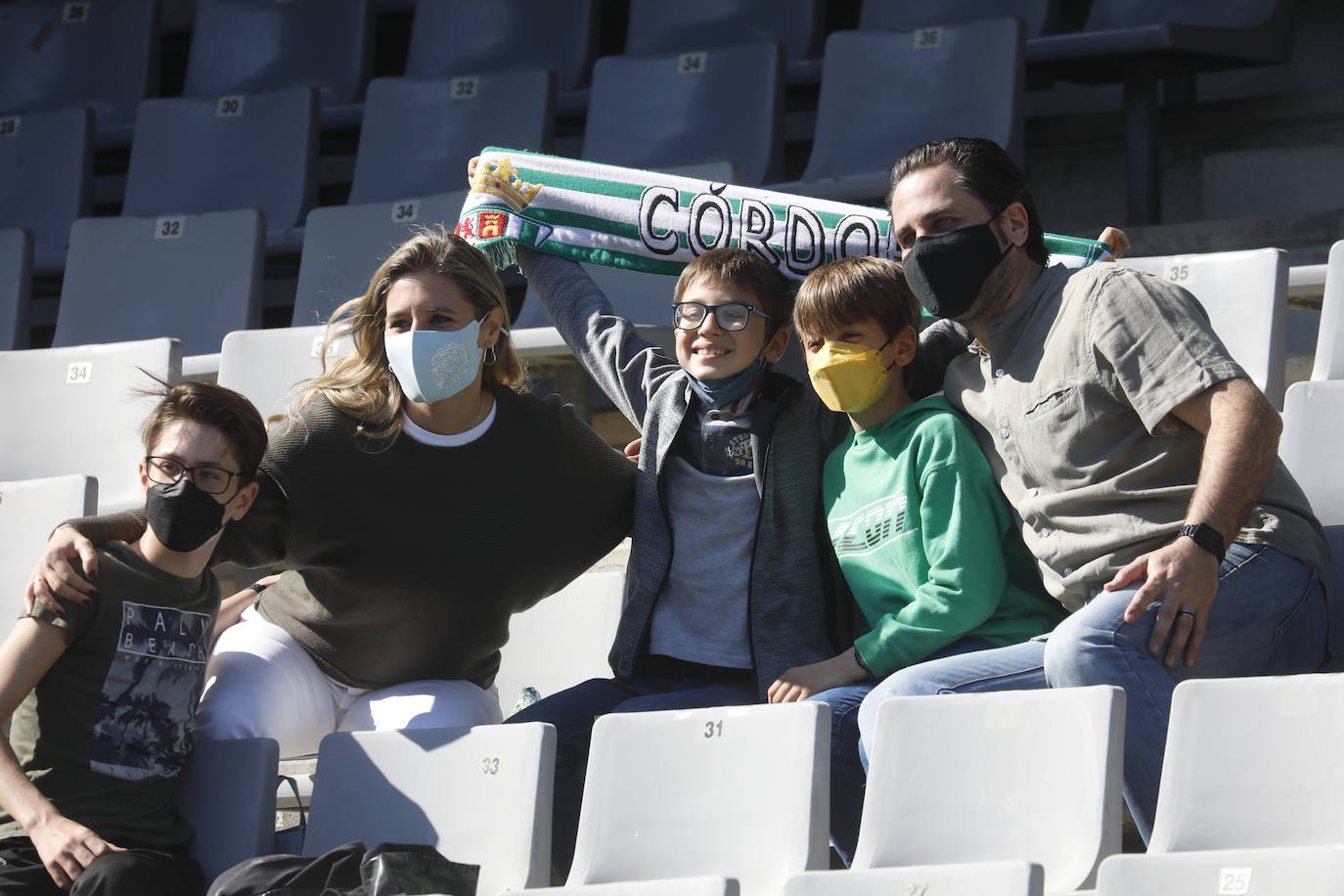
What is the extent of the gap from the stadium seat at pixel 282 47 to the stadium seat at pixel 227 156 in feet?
1.61

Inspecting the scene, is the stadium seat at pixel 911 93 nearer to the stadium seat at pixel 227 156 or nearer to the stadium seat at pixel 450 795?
the stadium seat at pixel 227 156

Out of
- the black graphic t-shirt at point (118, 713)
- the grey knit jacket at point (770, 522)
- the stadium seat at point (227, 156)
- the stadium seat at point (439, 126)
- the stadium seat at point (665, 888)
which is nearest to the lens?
the stadium seat at point (665, 888)

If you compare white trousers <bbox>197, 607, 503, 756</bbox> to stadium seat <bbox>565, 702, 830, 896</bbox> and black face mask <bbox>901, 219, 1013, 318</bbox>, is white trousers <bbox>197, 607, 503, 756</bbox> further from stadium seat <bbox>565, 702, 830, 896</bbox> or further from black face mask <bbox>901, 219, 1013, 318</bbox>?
black face mask <bbox>901, 219, 1013, 318</bbox>

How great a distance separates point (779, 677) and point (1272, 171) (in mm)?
3339

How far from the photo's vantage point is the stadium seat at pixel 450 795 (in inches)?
93.0

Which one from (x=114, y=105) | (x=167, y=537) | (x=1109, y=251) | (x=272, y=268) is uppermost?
(x=114, y=105)

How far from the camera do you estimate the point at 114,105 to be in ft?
22.4

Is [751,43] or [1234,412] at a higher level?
[751,43]

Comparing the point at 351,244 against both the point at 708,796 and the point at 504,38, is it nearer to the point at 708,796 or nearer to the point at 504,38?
the point at 504,38

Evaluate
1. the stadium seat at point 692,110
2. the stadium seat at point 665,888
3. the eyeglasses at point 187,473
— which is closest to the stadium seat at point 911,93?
the stadium seat at point 692,110

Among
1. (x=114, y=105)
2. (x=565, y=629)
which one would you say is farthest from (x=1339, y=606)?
(x=114, y=105)

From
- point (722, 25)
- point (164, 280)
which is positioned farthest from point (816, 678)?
point (722, 25)

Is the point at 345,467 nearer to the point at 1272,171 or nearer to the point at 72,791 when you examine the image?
the point at 72,791

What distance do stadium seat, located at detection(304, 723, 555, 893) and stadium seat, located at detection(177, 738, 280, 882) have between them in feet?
0.26
